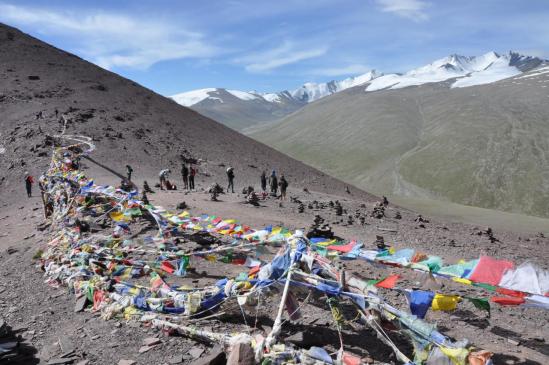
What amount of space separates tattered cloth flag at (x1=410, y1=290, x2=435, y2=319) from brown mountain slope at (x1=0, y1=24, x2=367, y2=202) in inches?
1069

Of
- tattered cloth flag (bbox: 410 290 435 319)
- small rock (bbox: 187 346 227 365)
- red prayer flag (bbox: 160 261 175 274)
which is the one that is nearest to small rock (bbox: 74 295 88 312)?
red prayer flag (bbox: 160 261 175 274)

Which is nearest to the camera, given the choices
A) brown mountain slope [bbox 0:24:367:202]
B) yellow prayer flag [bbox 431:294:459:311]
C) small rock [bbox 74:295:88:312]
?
yellow prayer flag [bbox 431:294:459:311]

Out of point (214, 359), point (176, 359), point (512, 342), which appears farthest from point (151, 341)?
point (512, 342)

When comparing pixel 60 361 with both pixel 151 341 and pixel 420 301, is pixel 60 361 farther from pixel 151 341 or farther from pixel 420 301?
pixel 420 301

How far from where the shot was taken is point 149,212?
46.2ft

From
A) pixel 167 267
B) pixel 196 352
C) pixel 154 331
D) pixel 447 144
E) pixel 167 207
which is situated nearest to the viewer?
pixel 196 352

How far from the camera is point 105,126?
42562mm

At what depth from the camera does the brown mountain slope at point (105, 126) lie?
35.1 meters

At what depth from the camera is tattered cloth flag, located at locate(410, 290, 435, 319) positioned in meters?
6.60

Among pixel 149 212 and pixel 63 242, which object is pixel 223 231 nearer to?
pixel 149 212

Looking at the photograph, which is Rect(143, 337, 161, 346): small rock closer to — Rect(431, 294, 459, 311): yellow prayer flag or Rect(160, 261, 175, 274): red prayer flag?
Rect(160, 261, 175, 274): red prayer flag

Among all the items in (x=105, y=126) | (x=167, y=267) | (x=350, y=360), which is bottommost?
(x=350, y=360)

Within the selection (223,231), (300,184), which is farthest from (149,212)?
(300,184)

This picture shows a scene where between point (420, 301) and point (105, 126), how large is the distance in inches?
1627
